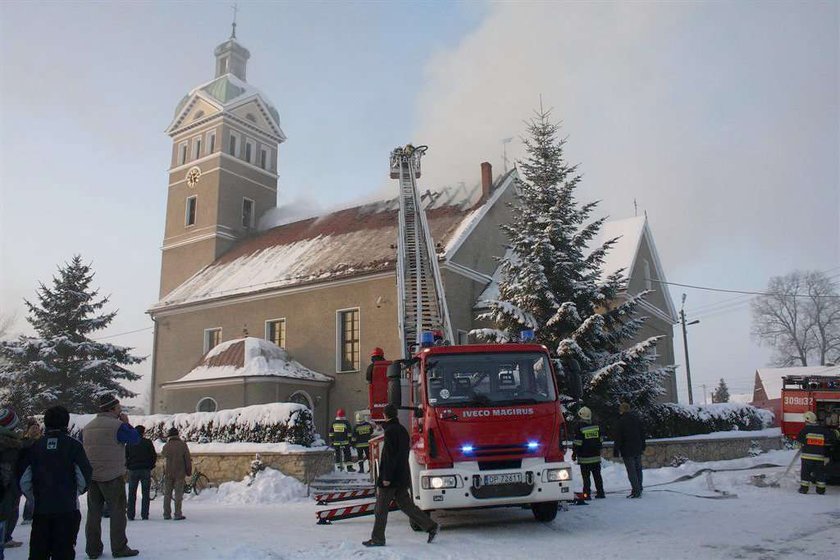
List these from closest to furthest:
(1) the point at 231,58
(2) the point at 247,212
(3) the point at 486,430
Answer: (3) the point at 486,430
(2) the point at 247,212
(1) the point at 231,58

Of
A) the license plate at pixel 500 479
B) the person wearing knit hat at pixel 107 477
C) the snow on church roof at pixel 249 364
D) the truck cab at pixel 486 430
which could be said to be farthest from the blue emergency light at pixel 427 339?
the snow on church roof at pixel 249 364

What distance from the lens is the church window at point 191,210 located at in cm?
3631

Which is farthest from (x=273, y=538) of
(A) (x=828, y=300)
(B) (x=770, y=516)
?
(A) (x=828, y=300)

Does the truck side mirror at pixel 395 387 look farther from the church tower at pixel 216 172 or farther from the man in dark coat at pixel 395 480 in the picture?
the church tower at pixel 216 172

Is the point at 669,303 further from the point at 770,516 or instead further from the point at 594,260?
the point at 770,516

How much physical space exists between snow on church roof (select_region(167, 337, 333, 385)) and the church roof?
3201 millimetres

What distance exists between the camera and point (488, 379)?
918 centimetres

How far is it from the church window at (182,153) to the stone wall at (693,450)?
96.8ft

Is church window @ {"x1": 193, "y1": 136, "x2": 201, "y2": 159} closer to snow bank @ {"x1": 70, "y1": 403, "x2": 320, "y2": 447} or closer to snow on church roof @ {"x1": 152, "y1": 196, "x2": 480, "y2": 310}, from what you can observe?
snow on church roof @ {"x1": 152, "y1": 196, "x2": 480, "y2": 310}

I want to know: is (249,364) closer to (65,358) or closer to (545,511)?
(65,358)

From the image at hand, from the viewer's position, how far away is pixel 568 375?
381 inches

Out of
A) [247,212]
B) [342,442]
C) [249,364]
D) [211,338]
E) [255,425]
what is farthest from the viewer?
[247,212]

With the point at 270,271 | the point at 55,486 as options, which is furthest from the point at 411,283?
the point at 55,486

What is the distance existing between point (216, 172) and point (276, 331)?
1183 centimetres
